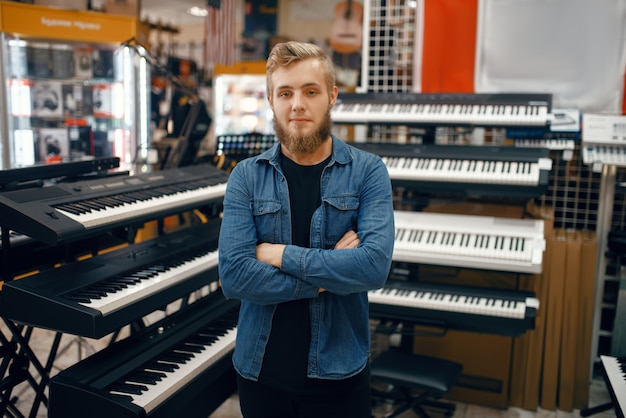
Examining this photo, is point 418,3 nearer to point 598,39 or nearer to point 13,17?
point 598,39

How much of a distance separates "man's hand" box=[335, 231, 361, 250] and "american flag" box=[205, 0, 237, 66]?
24.9ft

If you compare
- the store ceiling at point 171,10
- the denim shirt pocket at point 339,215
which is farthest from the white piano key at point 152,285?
the store ceiling at point 171,10

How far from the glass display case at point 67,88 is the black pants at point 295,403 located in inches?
160

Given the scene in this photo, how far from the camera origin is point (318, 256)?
1737mm

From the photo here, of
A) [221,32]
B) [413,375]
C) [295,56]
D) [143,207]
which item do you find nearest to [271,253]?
[295,56]

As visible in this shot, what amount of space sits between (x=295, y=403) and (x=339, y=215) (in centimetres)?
60

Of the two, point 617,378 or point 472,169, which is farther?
point 472,169

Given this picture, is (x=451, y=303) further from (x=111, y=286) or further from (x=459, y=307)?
(x=111, y=286)

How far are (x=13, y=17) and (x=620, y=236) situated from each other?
17.8 ft

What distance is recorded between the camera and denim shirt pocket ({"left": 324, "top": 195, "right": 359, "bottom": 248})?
180cm

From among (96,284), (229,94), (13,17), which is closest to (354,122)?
(96,284)

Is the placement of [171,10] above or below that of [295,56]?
above

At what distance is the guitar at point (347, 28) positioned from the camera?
961 cm

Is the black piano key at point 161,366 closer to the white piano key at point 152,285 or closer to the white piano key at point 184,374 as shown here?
the white piano key at point 184,374
